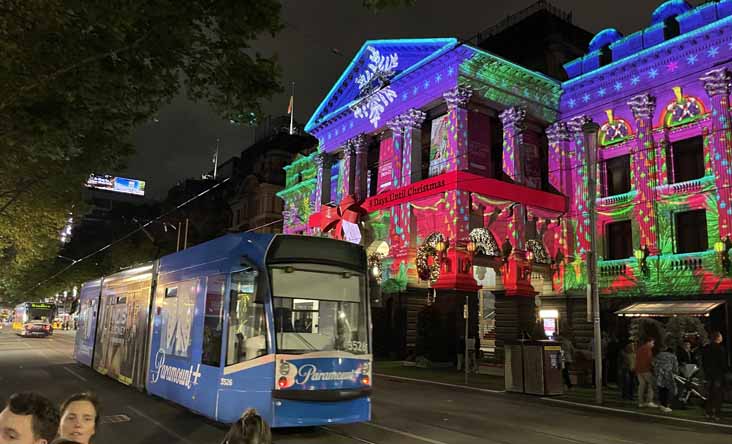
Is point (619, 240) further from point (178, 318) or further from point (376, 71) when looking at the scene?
point (178, 318)

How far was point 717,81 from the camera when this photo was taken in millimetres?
24125

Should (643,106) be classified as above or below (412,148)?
above

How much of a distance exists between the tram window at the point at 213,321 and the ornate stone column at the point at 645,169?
73.5ft

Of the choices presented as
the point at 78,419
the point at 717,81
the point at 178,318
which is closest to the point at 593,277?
the point at 178,318

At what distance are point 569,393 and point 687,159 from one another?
567 inches

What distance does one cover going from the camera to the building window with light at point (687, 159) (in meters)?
25.4

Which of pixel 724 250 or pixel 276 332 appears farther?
pixel 724 250

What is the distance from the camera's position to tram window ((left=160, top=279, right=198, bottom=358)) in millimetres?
11023

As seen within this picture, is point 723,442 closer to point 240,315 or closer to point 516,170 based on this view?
point 240,315

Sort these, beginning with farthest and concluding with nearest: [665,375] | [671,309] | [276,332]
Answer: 1. [671,309]
2. [665,375]
3. [276,332]

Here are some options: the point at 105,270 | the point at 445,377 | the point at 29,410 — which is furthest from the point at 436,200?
the point at 105,270

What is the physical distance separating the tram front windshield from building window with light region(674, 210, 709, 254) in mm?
20945

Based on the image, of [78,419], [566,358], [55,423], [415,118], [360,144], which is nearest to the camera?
[55,423]

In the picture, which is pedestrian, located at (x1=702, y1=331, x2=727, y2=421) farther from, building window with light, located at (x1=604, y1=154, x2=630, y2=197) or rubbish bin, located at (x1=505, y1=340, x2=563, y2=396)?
building window with light, located at (x1=604, y1=154, x2=630, y2=197)
